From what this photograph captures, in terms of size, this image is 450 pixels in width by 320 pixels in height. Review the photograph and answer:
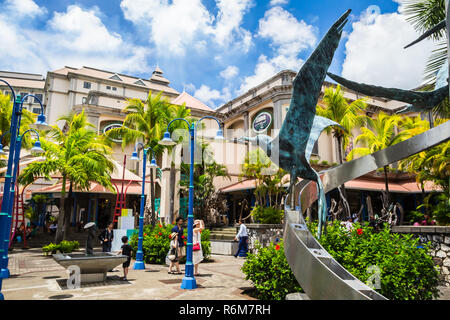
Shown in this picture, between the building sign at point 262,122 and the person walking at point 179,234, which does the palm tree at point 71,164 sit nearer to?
the person walking at point 179,234

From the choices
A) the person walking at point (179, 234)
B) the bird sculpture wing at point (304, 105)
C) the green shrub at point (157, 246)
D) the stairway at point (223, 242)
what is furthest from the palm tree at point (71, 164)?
the bird sculpture wing at point (304, 105)

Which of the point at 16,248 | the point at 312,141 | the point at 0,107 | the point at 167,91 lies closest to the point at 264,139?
the point at 312,141

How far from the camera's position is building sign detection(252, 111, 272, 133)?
2693 centimetres

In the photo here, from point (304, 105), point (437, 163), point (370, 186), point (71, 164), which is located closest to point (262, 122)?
point (370, 186)

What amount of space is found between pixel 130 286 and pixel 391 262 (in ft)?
20.7

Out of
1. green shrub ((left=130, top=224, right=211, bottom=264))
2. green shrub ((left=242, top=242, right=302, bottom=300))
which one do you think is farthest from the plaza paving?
green shrub ((left=130, top=224, right=211, bottom=264))

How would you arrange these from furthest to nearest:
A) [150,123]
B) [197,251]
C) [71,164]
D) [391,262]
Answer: [150,123], [71,164], [197,251], [391,262]

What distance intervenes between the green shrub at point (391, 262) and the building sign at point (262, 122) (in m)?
20.2

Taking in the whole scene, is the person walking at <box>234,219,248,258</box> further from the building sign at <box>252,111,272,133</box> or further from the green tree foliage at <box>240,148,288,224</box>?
the building sign at <box>252,111,272,133</box>

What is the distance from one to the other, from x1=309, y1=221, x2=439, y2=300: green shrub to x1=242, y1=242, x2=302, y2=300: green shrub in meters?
1.02

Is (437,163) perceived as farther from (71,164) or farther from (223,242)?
(71,164)

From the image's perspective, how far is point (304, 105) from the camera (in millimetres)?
5508

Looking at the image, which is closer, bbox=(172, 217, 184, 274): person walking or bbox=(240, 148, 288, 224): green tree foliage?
bbox=(172, 217, 184, 274): person walking
